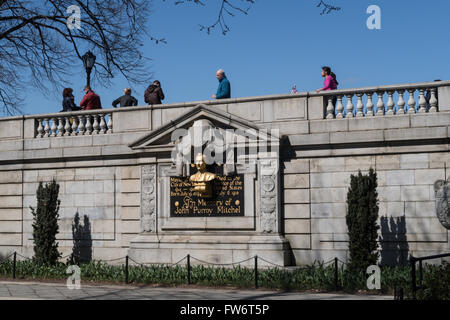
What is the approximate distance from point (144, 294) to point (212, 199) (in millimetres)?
5021

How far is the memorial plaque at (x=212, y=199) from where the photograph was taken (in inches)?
790

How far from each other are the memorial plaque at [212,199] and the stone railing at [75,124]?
3445mm

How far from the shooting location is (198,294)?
15984 mm

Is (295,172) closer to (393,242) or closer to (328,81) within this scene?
(328,81)

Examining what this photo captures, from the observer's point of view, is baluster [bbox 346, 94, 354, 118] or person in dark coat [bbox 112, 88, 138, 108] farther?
person in dark coat [bbox 112, 88, 138, 108]

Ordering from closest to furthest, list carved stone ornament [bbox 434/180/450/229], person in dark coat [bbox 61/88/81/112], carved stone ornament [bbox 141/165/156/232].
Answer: carved stone ornament [bbox 434/180/450/229]
carved stone ornament [bbox 141/165/156/232]
person in dark coat [bbox 61/88/81/112]

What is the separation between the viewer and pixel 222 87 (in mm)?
21453

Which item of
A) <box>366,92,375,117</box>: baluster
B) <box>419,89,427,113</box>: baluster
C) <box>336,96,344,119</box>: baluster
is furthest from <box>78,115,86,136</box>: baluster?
<box>419,89,427,113</box>: baluster

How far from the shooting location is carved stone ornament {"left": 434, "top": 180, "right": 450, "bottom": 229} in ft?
56.1

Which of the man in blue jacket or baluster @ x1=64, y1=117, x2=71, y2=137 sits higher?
the man in blue jacket

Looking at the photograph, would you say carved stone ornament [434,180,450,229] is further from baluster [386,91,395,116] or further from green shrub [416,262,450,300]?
green shrub [416,262,450,300]

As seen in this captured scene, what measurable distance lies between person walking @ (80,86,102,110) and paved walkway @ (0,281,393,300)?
7.57 m
